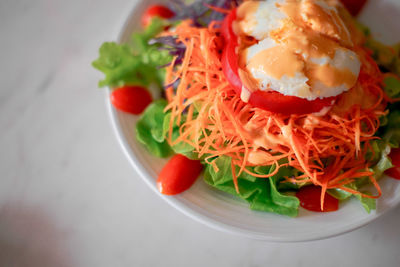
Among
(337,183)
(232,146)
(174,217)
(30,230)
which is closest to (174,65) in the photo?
(232,146)

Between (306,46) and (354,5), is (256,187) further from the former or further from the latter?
(354,5)

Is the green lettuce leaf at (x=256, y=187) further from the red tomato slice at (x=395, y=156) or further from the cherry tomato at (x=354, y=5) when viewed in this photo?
the cherry tomato at (x=354, y=5)

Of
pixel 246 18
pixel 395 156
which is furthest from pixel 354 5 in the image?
pixel 395 156

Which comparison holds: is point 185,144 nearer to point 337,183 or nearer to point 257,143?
point 257,143

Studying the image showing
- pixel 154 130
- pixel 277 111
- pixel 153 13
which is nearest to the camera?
pixel 277 111

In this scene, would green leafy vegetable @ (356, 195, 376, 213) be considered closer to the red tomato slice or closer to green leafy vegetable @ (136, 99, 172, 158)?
the red tomato slice

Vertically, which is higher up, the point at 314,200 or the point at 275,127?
the point at 275,127

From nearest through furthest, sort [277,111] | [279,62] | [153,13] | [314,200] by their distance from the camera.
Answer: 1. [279,62]
2. [277,111]
3. [314,200]
4. [153,13]
